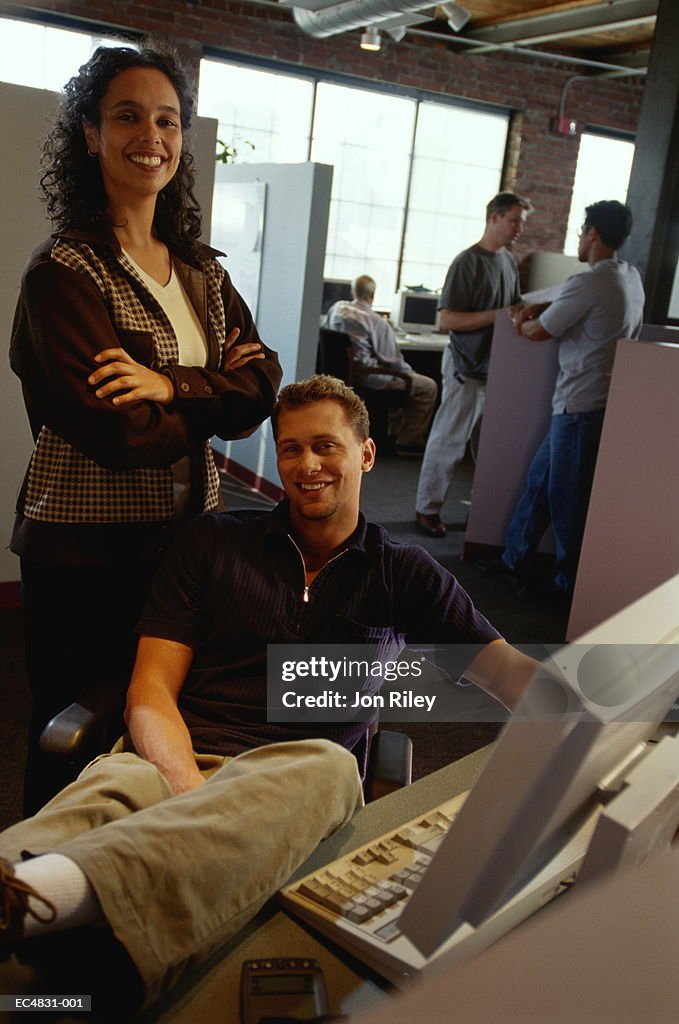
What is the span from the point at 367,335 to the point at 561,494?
319 centimetres

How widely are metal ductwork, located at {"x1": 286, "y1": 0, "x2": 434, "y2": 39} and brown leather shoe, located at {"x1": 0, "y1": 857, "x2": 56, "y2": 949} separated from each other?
6.13 meters

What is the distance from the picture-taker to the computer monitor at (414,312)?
8.21 metres

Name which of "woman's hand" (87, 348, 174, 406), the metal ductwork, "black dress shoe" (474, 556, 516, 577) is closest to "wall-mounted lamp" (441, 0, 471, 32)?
the metal ductwork

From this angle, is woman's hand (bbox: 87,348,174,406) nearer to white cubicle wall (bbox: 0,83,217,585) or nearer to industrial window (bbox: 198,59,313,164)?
white cubicle wall (bbox: 0,83,217,585)

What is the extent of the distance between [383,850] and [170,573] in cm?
70

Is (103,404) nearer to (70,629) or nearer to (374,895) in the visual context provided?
(70,629)

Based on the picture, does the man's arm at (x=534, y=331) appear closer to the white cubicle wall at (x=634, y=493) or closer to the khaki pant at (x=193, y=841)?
the white cubicle wall at (x=634, y=493)

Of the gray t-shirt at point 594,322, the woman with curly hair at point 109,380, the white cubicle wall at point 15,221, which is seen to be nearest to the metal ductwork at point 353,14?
the gray t-shirt at point 594,322

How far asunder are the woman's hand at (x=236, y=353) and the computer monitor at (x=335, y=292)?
6208 mm

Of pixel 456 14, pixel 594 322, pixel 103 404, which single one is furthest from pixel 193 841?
pixel 456 14

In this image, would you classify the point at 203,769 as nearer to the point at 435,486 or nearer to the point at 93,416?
the point at 93,416

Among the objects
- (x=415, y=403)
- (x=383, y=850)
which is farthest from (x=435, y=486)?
(x=383, y=850)

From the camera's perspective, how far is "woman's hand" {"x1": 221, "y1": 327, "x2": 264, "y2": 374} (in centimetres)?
182

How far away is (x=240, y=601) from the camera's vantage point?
5.33ft
